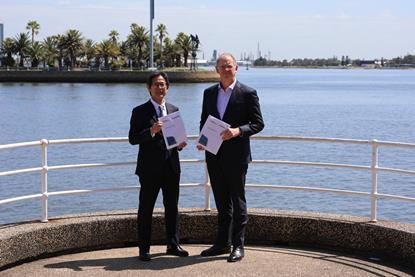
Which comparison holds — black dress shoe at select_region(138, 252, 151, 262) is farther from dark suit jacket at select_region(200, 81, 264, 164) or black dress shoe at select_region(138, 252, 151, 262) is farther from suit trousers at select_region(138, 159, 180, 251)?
dark suit jacket at select_region(200, 81, 264, 164)

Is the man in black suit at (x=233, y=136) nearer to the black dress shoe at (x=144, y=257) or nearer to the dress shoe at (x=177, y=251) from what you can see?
the dress shoe at (x=177, y=251)

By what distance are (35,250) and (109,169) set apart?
63.9ft

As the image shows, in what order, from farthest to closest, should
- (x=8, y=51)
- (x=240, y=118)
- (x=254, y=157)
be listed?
(x=8, y=51) → (x=254, y=157) → (x=240, y=118)

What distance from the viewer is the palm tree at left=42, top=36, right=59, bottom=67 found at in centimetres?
14325

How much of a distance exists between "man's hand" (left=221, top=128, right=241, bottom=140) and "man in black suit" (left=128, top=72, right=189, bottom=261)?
19.9 inches

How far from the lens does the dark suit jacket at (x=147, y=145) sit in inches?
262

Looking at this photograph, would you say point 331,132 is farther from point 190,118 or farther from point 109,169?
point 109,169

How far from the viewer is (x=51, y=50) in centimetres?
14525

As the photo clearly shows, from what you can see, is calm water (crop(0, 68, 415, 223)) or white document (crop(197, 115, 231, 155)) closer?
white document (crop(197, 115, 231, 155))

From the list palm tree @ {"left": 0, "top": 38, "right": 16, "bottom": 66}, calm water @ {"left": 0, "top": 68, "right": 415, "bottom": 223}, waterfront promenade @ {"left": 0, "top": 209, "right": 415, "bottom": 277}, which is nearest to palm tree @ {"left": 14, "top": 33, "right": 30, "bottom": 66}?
palm tree @ {"left": 0, "top": 38, "right": 16, "bottom": 66}

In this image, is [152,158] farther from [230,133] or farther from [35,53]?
[35,53]

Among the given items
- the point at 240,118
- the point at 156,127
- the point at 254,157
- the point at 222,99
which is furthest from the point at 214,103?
the point at 254,157

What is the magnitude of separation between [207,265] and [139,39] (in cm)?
14206

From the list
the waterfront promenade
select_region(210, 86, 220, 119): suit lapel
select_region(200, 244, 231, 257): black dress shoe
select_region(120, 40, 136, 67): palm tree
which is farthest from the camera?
select_region(120, 40, 136, 67): palm tree
